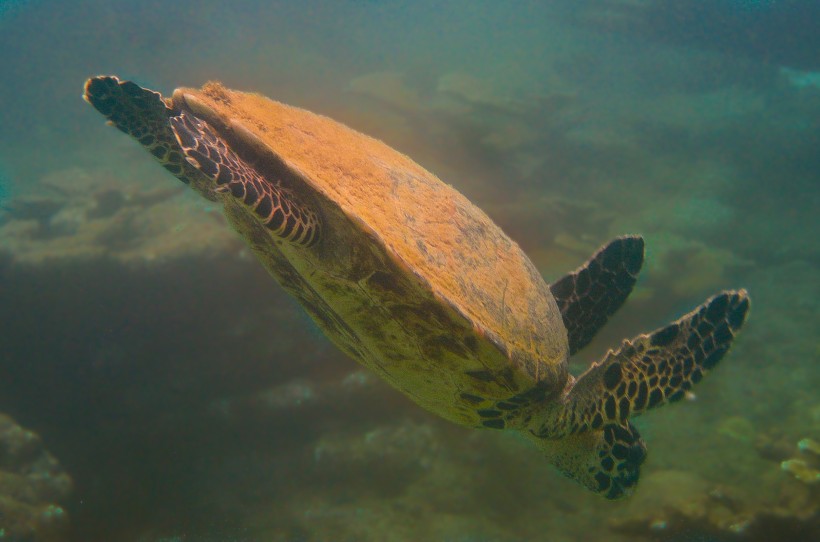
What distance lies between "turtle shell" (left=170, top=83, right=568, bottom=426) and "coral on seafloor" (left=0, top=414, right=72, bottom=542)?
22.7 ft

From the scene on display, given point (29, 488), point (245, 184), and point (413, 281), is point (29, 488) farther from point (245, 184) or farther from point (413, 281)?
point (413, 281)

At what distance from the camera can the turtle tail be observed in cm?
354

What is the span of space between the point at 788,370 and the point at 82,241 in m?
18.8

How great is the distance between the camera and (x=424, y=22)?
37.5 m

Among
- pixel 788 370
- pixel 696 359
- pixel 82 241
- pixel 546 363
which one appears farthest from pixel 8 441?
pixel 788 370

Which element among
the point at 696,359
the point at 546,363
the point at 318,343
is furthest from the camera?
the point at 318,343

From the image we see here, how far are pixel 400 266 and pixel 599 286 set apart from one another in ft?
9.86

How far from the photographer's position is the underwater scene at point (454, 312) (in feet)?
8.47

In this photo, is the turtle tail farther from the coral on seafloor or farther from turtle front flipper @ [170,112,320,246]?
the coral on seafloor

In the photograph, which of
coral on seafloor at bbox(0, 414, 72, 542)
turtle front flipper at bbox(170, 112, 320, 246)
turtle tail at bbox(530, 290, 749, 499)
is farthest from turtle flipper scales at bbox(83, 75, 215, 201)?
coral on seafloor at bbox(0, 414, 72, 542)

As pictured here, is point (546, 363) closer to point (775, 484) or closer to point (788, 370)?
point (775, 484)

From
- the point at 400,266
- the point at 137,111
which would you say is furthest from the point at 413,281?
the point at 137,111

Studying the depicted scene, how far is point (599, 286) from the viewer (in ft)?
14.2

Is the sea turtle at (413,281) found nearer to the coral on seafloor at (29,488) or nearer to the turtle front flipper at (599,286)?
the turtle front flipper at (599,286)
